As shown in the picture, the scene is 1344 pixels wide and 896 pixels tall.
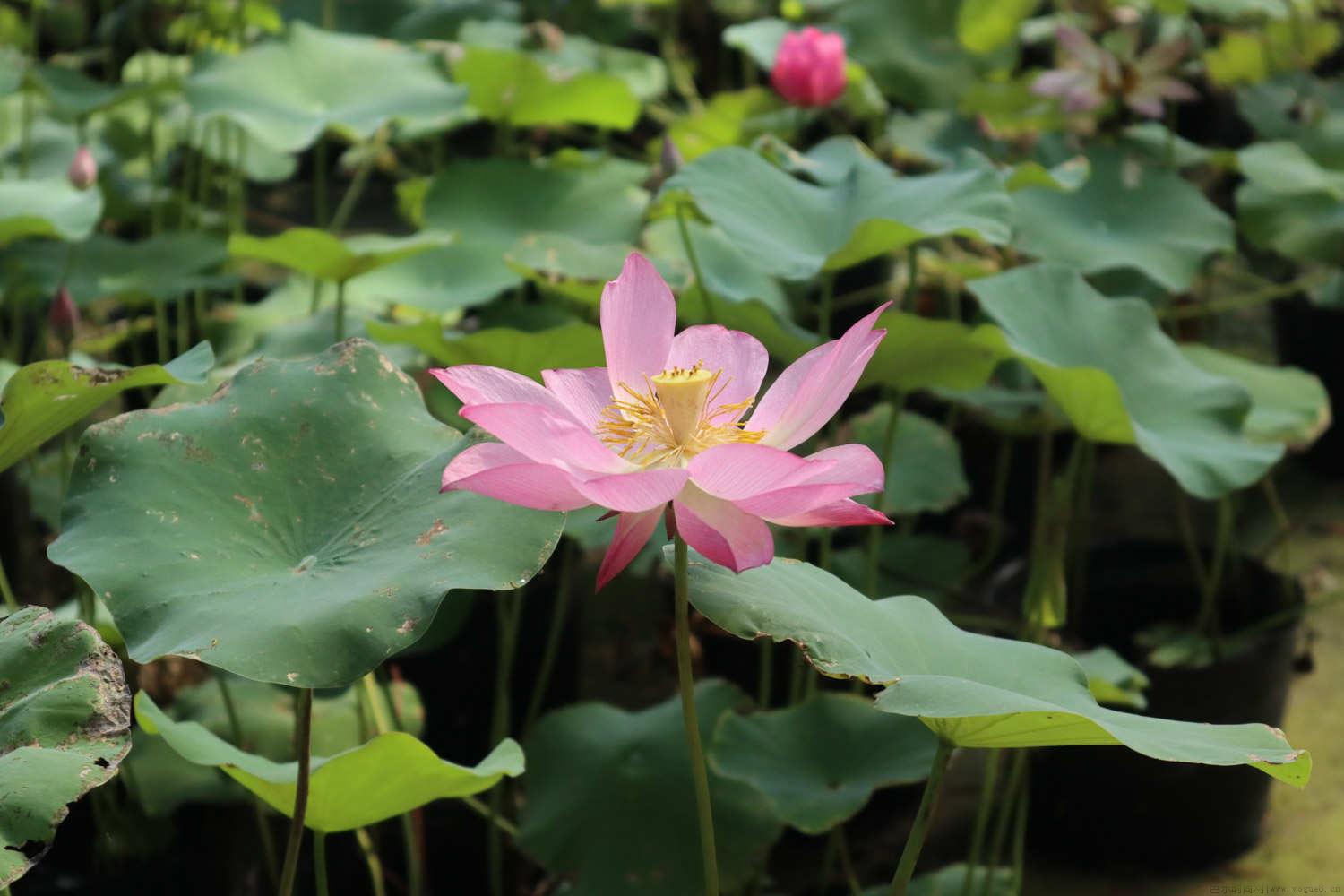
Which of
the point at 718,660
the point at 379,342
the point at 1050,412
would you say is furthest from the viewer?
the point at 718,660

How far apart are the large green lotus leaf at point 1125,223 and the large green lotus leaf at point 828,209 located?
0.32 meters

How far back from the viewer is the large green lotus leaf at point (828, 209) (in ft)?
3.84

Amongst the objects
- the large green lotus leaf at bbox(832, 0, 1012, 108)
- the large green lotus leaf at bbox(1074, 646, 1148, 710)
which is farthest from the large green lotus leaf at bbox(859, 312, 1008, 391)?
the large green lotus leaf at bbox(832, 0, 1012, 108)

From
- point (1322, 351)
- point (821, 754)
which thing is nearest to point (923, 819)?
point (821, 754)

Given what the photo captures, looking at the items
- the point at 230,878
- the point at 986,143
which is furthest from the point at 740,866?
the point at 986,143

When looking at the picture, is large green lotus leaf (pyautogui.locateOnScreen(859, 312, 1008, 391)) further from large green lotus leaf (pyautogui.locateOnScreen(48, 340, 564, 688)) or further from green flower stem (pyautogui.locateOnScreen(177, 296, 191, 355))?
green flower stem (pyautogui.locateOnScreen(177, 296, 191, 355))

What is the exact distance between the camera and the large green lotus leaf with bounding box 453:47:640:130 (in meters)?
1.78

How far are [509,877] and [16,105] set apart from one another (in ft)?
5.49

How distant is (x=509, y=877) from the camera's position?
59.0 inches

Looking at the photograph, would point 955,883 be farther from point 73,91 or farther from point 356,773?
point 73,91

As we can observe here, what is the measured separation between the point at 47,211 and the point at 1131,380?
102 centimetres

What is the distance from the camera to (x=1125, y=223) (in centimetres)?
178

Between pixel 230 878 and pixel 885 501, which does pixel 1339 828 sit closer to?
pixel 885 501

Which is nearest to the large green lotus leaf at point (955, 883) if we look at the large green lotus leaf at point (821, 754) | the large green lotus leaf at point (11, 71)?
the large green lotus leaf at point (821, 754)
